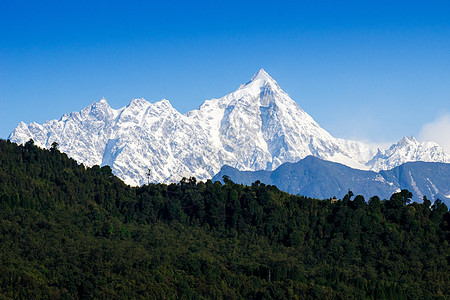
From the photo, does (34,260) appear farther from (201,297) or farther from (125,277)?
(201,297)

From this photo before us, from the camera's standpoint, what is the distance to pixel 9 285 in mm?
179500

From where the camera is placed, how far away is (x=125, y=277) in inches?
7864

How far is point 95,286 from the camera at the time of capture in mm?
190500

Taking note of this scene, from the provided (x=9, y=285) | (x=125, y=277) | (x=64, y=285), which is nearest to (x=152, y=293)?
(x=125, y=277)

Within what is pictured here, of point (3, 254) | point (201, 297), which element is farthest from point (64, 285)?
point (201, 297)

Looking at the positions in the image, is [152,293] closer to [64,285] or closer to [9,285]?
[64,285]

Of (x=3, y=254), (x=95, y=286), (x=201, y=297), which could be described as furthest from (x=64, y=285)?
(x=201, y=297)

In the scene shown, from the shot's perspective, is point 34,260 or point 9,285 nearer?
point 9,285

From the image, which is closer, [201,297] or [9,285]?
[9,285]

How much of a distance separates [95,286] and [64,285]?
7832mm

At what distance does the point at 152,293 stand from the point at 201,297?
13.8 metres

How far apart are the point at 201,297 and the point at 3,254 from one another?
5430cm

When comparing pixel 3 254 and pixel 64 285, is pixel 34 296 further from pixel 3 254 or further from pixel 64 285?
pixel 3 254

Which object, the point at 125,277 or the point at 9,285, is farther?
the point at 125,277
